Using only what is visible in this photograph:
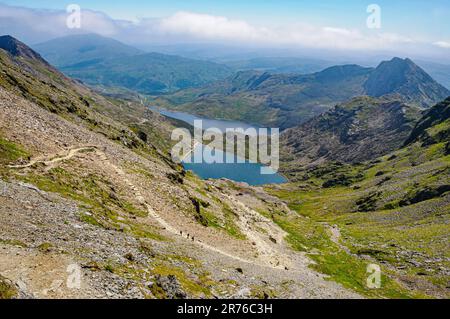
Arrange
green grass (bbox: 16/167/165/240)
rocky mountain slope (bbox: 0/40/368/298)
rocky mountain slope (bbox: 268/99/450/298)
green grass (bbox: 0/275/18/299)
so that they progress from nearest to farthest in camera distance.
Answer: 1. green grass (bbox: 0/275/18/299)
2. rocky mountain slope (bbox: 0/40/368/298)
3. green grass (bbox: 16/167/165/240)
4. rocky mountain slope (bbox: 268/99/450/298)

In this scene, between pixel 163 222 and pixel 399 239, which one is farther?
pixel 399 239

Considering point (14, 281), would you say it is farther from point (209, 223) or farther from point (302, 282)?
point (209, 223)

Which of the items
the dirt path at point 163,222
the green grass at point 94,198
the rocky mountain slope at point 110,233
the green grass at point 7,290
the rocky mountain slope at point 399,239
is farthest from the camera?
the rocky mountain slope at point 399,239

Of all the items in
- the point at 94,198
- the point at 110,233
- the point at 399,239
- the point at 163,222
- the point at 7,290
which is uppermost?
the point at 7,290

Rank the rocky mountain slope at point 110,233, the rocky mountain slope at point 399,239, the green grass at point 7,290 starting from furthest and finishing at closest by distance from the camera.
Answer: the rocky mountain slope at point 399,239
the rocky mountain slope at point 110,233
the green grass at point 7,290

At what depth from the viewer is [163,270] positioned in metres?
45.4

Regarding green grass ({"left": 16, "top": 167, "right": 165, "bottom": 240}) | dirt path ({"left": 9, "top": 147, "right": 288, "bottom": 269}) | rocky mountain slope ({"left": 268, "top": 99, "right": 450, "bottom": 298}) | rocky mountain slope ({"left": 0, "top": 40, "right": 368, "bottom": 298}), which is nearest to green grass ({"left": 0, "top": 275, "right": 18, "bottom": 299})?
rocky mountain slope ({"left": 0, "top": 40, "right": 368, "bottom": 298})

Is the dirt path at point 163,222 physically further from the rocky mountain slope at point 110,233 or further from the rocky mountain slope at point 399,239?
the rocky mountain slope at point 399,239

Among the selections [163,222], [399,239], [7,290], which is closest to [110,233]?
[163,222]

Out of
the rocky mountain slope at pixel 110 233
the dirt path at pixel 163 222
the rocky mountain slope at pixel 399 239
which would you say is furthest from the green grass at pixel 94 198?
the rocky mountain slope at pixel 399 239

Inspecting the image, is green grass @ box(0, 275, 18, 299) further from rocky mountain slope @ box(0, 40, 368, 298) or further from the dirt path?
the dirt path

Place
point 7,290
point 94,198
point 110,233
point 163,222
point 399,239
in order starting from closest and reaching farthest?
point 7,290 < point 110,233 < point 94,198 < point 163,222 < point 399,239

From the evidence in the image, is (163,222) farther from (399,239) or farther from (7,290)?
(399,239)

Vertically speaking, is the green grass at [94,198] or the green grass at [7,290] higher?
the green grass at [7,290]
